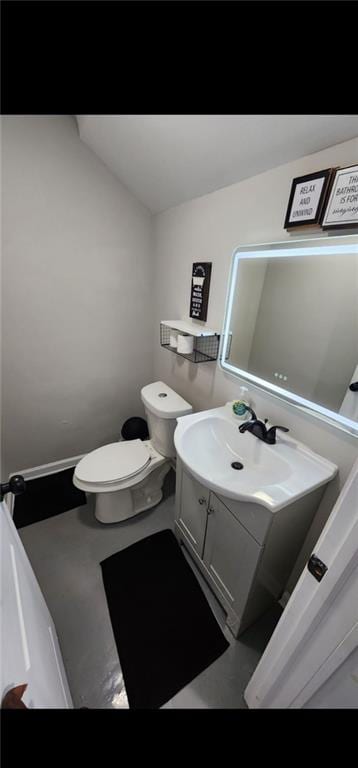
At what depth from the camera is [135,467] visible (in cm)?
151

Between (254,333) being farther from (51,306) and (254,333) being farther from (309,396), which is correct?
(51,306)

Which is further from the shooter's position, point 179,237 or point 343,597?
point 179,237

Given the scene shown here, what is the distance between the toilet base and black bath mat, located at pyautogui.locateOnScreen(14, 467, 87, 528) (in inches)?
10.5

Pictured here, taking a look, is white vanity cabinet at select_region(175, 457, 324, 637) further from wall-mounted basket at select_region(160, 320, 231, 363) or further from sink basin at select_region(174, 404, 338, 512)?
wall-mounted basket at select_region(160, 320, 231, 363)

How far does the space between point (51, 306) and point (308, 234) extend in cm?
145

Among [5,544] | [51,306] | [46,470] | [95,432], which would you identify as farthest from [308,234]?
[46,470]

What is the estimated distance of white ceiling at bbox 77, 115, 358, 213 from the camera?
735mm

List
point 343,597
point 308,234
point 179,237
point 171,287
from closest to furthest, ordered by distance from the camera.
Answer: point 343,597 → point 308,234 → point 179,237 → point 171,287

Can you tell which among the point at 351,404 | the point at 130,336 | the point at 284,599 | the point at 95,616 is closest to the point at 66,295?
the point at 130,336

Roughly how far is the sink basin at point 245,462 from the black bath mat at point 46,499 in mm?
1188

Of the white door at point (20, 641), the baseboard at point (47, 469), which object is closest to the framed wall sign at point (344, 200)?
the white door at point (20, 641)

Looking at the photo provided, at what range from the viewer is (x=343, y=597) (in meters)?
0.46

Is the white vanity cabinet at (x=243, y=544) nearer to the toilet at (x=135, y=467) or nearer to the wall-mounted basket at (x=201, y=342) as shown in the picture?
the toilet at (x=135, y=467)

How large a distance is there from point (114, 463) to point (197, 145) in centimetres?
164
